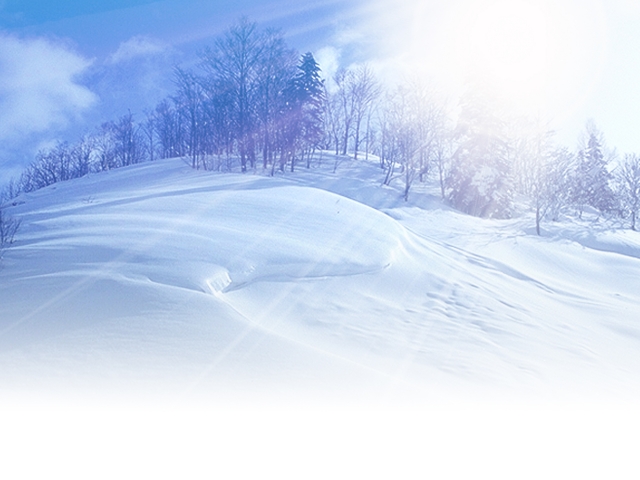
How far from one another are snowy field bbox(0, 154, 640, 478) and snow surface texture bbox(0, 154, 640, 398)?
0.09 ft

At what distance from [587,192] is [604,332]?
36.9m

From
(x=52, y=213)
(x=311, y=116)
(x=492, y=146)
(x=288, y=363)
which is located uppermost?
(x=311, y=116)

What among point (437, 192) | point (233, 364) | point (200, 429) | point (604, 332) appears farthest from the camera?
point (437, 192)

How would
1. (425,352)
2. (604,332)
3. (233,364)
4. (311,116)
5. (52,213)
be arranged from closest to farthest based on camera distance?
(233,364) < (425,352) < (604,332) < (52,213) < (311,116)

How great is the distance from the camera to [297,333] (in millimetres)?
5363

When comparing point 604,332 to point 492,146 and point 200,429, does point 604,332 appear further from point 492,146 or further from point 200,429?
point 492,146

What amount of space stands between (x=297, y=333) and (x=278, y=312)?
2.16ft

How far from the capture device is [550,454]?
3.29 m

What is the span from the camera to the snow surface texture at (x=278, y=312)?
13.4 ft

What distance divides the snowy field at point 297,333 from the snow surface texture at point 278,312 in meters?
0.03

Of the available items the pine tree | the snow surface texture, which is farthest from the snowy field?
the pine tree

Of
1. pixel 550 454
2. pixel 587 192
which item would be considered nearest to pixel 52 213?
pixel 550 454

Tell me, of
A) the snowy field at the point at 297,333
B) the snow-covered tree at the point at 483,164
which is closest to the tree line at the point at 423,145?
the snow-covered tree at the point at 483,164

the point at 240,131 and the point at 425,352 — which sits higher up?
the point at 240,131
